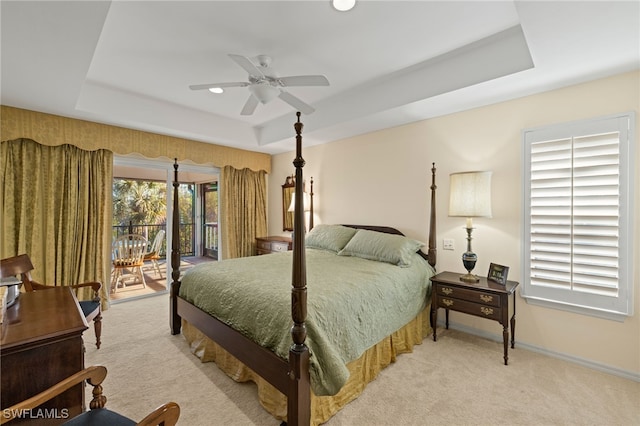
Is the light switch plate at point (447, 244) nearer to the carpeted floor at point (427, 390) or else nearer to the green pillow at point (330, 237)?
the carpeted floor at point (427, 390)

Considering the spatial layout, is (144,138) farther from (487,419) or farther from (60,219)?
(487,419)

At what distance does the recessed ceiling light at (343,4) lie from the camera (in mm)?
1858

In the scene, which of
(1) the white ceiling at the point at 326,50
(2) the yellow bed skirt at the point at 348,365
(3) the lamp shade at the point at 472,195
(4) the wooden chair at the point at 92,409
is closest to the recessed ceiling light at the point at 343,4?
(1) the white ceiling at the point at 326,50

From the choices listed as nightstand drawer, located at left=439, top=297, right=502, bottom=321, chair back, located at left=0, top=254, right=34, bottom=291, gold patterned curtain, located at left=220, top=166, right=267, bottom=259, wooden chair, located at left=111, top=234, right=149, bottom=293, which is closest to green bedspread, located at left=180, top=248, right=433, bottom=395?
nightstand drawer, located at left=439, top=297, right=502, bottom=321

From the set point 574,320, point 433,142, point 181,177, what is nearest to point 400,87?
point 433,142

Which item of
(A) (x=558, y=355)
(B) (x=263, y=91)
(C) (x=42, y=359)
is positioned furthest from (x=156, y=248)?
(A) (x=558, y=355)

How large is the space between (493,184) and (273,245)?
3221 mm

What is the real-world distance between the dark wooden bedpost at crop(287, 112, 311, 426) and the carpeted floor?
0.32 meters

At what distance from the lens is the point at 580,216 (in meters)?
2.37

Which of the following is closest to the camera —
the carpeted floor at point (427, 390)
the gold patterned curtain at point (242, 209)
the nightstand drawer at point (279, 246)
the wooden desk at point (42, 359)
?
the wooden desk at point (42, 359)

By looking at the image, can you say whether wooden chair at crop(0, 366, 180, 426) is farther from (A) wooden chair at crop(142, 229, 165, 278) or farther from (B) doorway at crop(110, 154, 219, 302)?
(A) wooden chair at crop(142, 229, 165, 278)

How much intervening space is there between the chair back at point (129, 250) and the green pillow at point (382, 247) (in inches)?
117

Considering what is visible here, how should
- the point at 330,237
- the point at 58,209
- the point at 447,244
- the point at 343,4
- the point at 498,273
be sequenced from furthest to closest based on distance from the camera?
the point at 330,237
the point at 58,209
the point at 447,244
the point at 498,273
the point at 343,4

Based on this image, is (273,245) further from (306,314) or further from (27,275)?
(306,314)
